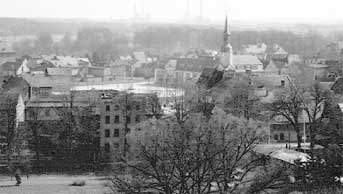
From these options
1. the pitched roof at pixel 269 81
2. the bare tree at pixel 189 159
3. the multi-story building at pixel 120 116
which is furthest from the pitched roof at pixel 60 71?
the bare tree at pixel 189 159

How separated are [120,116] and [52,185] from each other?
8.13 metres

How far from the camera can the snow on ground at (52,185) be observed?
31.9 meters

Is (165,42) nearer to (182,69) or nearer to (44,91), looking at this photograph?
(182,69)

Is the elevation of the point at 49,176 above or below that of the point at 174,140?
below

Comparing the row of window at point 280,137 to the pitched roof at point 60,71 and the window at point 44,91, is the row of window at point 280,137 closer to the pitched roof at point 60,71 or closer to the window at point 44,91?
the window at point 44,91

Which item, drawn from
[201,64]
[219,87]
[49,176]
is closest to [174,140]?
[49,176]

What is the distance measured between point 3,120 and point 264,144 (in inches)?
605

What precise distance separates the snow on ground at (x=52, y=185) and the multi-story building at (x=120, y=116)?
487 cm

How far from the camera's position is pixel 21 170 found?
3697 centimetres

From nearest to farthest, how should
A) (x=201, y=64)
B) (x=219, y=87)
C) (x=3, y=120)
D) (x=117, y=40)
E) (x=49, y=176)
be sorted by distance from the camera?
(x=49, y=176) → (x=3, y=120) → (x=219, y=87) → (x=201, y=64) → (x=117, y=40)

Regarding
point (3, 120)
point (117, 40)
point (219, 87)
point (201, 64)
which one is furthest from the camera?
point (117, 40)

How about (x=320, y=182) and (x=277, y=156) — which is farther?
(x=277, y=156)

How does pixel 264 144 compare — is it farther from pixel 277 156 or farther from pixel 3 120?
pixel 3 120

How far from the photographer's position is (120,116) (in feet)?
133
